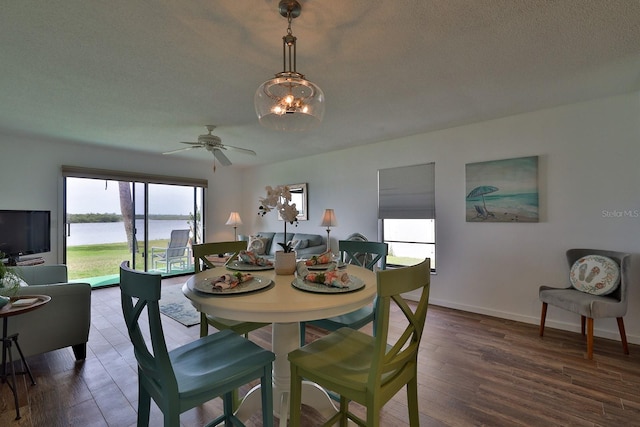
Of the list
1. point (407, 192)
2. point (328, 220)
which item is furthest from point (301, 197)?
point (407, 192)

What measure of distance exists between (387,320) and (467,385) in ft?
4.94

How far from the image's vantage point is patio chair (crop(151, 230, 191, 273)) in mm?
5715

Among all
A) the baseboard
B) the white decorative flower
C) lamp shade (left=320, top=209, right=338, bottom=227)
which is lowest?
the baseboard

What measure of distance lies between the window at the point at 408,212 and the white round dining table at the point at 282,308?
2.44 m

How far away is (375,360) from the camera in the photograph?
1.13 m

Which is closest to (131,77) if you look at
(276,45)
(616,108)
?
(276,45)

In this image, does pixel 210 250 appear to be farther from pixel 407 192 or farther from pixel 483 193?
pixel 483 193

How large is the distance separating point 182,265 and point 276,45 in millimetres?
5372

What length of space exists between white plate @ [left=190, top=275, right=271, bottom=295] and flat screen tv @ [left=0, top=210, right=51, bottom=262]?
12.3 feet

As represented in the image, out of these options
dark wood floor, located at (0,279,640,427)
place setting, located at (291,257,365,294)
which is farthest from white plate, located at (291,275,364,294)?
dark wood floor, located at (0,279,640,427)

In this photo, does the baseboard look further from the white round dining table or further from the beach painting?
the white round dining table

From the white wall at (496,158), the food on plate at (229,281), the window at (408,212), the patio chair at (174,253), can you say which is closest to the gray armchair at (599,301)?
the white wall at (496,158)

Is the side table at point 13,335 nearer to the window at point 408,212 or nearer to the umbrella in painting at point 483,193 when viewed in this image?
the window at point 408,212

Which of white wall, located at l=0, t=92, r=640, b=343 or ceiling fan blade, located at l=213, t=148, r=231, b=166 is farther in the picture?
ceiling fan blade, located at l=213, t=148, r=231, b=166
